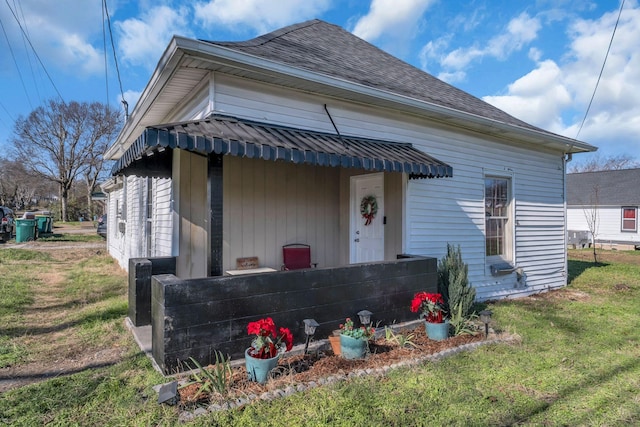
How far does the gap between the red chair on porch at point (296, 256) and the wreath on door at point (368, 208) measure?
1077 mm

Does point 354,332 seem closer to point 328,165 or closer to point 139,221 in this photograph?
point 328,165

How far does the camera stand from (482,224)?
Result: 21.0ft

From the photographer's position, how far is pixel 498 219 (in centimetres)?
686

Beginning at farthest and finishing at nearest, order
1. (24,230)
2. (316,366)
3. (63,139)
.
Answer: (63,139) < (24,230) < (316,366)

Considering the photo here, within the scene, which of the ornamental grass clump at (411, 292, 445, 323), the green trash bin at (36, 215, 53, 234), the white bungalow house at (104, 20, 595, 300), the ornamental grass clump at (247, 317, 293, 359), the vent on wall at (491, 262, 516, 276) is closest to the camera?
the ornamental grass clump at (247, 317, 293, 359)

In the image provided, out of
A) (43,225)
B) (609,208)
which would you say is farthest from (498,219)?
(43,225)

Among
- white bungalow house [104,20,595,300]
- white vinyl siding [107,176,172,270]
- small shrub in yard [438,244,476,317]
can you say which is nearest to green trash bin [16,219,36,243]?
white vinyl siding [107,176,172,270]

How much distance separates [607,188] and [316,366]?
24.9m

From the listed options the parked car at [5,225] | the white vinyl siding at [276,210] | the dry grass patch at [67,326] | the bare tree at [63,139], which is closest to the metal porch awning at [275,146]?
the white vinyl siding at [276,210]

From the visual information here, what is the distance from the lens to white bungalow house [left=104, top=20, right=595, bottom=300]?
12.1 ft

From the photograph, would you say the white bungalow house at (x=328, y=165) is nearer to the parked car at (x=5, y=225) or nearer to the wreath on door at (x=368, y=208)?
the wreath on door at (x=368, y=208)

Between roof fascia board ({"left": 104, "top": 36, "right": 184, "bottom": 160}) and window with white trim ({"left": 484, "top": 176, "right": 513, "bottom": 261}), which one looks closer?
roof fascia board ({"left": 104, "top": 36, "right": 184, "bottom": 160})

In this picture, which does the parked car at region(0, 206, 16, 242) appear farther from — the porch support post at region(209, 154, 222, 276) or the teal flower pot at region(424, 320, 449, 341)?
the teal flower pot at region(424, 320, 449, 341)

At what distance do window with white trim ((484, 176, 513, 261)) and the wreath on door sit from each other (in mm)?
2361
